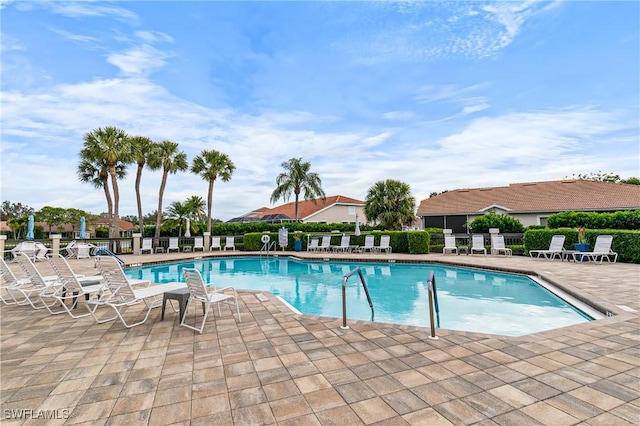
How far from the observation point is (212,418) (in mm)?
2277

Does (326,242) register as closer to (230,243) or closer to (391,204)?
(230,243)

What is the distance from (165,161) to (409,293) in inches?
880

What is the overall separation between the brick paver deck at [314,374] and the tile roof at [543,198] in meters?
21.3

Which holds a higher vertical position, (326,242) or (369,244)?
(326,242)

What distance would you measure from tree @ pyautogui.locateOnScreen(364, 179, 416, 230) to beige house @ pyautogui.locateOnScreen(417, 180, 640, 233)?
212 cm

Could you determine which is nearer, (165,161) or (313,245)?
(313,245)

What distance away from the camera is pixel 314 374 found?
2945 mm

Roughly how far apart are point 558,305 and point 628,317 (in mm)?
1980

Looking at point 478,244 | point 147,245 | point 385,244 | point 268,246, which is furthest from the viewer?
point 268,246

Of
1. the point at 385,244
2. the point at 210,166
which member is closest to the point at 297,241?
the point at 385,244

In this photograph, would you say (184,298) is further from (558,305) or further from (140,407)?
(558,305)

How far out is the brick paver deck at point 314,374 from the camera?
2311 mm

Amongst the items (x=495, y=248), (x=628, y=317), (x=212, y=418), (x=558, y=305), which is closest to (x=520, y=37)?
(x=495, y=248)

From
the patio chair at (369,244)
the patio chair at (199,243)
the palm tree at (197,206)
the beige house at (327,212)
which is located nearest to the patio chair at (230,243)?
the patio chair at (199,243)
